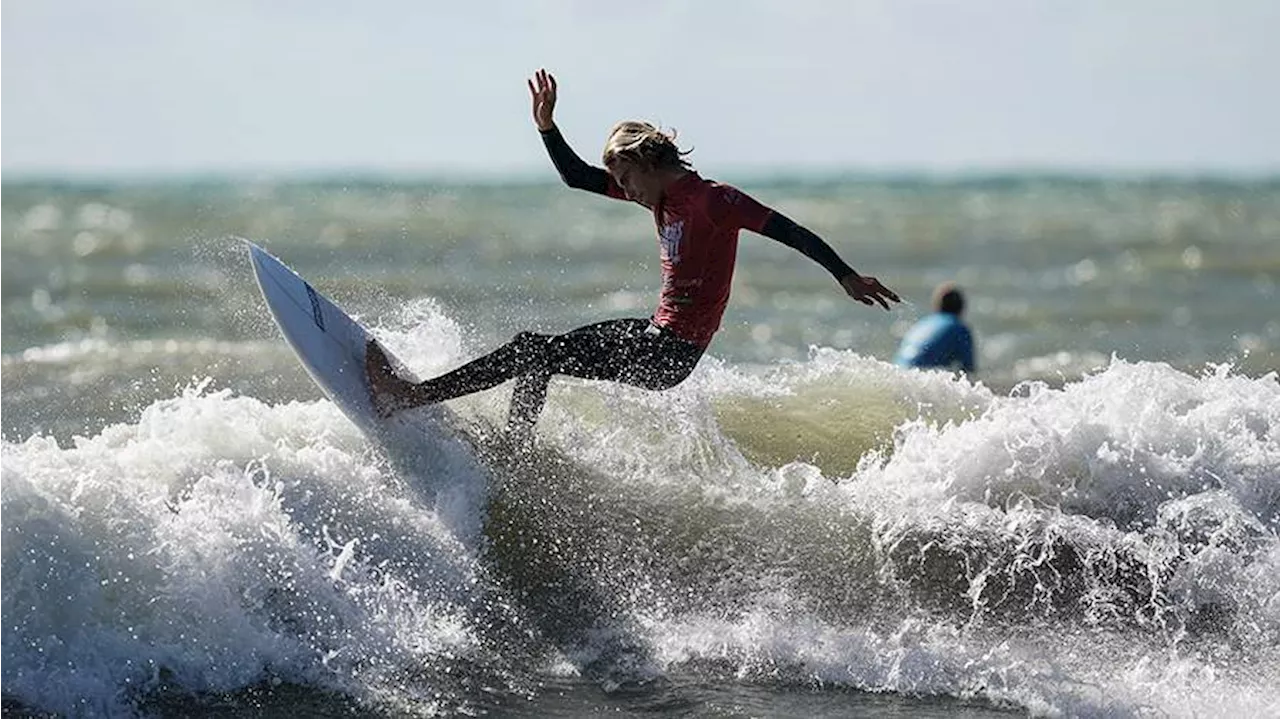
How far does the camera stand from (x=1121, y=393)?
842 cm

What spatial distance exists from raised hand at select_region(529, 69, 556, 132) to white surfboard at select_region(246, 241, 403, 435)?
4.25 feet

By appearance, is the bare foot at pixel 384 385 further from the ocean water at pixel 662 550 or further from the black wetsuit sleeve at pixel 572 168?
the black wetsuit sleeve at pixel 572 168

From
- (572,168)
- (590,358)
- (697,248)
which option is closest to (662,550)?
(590,358)

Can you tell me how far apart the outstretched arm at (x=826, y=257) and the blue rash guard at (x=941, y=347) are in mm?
4897

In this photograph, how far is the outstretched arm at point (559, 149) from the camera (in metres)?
7.94

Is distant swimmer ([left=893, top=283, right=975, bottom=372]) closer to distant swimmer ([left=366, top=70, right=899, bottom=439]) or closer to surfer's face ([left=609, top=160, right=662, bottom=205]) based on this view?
distant swimmer ([left=366, top=70, right=899, bottom=439])

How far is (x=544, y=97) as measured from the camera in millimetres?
7926

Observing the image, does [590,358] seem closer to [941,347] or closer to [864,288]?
[864,288]

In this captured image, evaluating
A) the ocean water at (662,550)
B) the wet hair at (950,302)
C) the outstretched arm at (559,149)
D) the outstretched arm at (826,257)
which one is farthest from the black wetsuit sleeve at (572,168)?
the wet hair at (950,302)

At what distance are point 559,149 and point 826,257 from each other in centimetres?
145

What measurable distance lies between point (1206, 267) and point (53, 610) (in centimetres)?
2136

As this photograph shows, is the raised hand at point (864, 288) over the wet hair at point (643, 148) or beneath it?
beneath

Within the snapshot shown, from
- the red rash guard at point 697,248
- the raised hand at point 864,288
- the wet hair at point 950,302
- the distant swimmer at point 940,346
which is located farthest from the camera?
the wet hair at point 950,302

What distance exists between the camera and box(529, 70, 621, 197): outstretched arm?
7938mm
